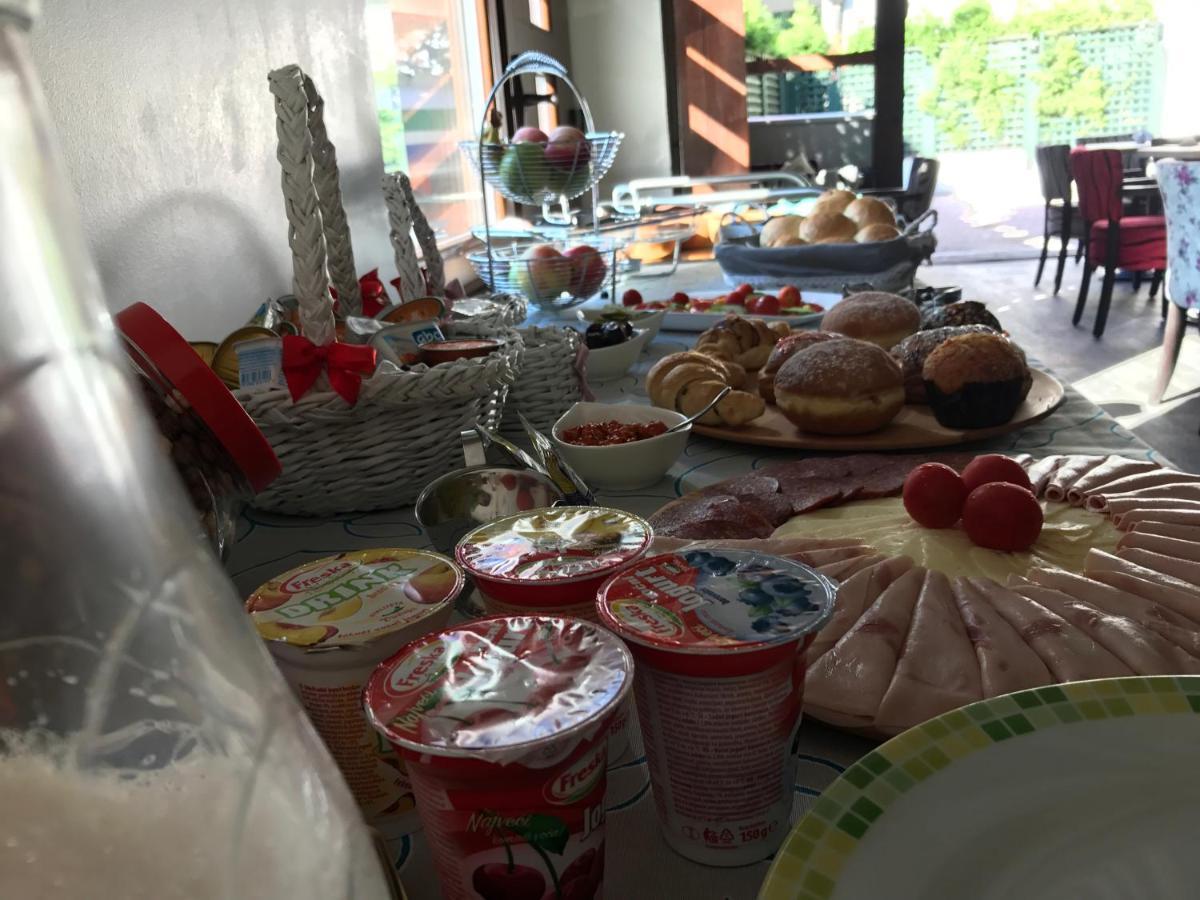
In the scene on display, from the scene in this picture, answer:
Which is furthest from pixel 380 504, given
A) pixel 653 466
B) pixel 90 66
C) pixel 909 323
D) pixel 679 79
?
pixel 679 79

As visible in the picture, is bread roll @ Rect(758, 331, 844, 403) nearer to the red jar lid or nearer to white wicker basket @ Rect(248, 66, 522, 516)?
white wicker basket @ Rect(248, 66, 522, 516)

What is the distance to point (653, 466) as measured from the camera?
3.24 feet

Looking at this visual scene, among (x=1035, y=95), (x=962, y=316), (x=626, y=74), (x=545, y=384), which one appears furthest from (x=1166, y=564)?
(x=1035, y=95)

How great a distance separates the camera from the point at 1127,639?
0.58 meters

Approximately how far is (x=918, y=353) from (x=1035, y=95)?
7770 mm

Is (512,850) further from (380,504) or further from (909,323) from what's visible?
(909,323)

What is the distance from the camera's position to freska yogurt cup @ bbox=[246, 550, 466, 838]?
0.44 meters

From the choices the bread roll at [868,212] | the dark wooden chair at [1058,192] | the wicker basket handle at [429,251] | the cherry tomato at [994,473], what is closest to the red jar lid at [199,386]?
the cherry tomato at [994,473]

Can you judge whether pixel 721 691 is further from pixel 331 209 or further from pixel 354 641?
pixel 331 209

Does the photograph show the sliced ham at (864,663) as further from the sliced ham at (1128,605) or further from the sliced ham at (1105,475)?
the sliced ham at (1105,475)

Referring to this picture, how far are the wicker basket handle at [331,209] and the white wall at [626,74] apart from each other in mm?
3355

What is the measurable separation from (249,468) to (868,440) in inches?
28.4

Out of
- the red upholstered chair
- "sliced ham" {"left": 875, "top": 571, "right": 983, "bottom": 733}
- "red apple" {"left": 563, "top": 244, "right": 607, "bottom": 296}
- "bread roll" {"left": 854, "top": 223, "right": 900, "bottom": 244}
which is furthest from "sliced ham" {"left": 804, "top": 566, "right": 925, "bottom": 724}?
the red upholstered chair

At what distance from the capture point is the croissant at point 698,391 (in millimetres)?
1134
